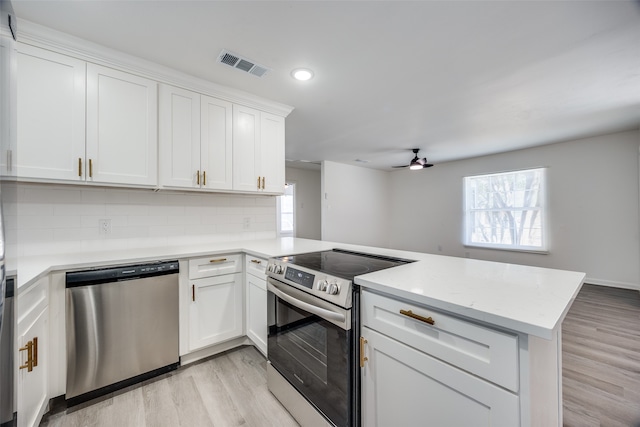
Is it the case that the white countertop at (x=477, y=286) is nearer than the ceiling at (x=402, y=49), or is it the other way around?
the white countertop at (x=477, y=286)

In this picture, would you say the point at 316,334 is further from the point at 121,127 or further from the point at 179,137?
the point at 121,127

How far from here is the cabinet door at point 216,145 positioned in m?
2.30

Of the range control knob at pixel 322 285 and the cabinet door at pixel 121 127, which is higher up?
the cabinet door at pixel 121 127

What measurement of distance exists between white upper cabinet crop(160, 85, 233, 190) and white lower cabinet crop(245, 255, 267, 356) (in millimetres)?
863

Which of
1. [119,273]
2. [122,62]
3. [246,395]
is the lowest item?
[246,395]

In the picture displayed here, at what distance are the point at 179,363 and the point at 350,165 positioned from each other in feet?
17.2

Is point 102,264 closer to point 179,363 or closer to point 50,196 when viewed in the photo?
point 50,196

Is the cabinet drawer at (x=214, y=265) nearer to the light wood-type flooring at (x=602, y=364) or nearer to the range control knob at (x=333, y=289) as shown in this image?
the range control knob at (x=333, y=289)

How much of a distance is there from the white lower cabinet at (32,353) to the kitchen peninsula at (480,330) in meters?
0.08

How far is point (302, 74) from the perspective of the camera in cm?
214

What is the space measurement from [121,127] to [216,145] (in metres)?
0.71

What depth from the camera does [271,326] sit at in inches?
68.8

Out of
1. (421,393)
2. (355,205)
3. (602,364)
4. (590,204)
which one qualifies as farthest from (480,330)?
(355,205)

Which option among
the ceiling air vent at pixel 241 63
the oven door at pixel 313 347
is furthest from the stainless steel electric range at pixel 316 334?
the ceiling air vent at pixel 241 63
